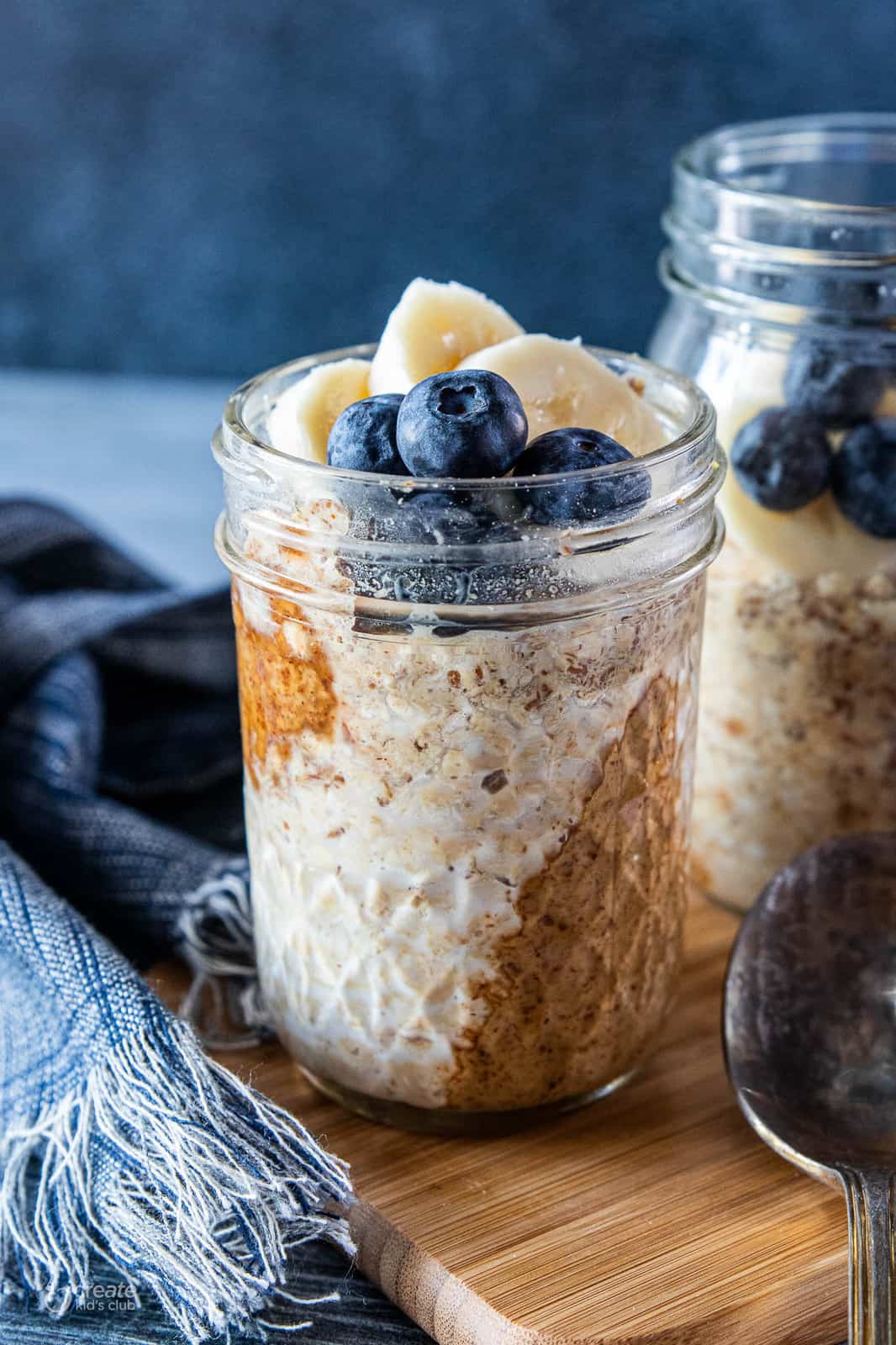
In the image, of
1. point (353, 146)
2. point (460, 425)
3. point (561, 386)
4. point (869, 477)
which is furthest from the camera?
point (353, 146)

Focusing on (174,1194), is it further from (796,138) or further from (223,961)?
(796,138)

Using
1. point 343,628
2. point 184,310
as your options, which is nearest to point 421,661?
point 343,628

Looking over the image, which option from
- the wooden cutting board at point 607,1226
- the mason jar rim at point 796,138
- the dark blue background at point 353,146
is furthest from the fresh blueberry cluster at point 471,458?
the dark blue background at point 353,146

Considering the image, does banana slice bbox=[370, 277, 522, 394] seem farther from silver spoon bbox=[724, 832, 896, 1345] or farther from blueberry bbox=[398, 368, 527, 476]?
silver spoon bbox=[724, 832, 896, 1345]

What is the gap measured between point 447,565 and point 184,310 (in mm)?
2055

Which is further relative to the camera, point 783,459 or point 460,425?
point 783,459

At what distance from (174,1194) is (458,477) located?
1.29ft

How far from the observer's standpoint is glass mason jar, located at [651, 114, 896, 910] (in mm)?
957

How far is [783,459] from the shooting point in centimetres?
95

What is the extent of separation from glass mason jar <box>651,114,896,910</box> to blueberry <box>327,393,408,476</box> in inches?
12.6

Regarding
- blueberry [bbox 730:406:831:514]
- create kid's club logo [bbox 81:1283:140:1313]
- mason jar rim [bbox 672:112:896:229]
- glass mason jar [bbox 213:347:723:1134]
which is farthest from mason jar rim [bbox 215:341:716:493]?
create kid's club logo [bbox 81:1283:140:1313]

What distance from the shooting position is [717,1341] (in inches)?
28.0

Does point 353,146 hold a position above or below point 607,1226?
above

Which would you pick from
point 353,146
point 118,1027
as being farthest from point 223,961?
point 353,146
